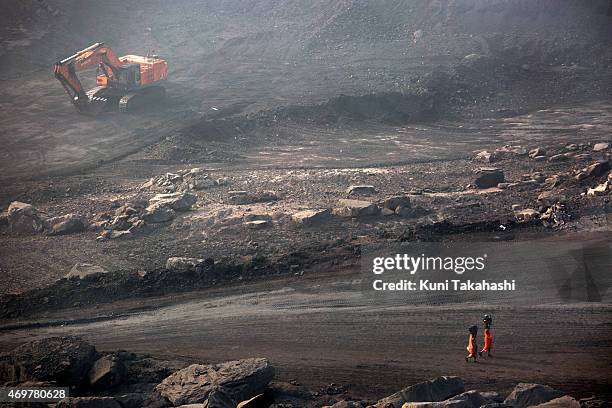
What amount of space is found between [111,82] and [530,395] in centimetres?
2283

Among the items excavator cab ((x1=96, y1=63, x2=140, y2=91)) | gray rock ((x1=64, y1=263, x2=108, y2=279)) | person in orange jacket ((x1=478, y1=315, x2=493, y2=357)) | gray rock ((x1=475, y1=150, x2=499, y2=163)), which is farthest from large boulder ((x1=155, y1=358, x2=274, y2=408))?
excavator cab ((x1=96, y1=63, x2=140, y2=91))

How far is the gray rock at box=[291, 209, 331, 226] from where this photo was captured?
18172 millimetres

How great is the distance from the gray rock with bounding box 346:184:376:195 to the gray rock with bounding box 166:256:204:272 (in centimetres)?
545

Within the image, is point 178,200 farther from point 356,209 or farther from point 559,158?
point 559,158

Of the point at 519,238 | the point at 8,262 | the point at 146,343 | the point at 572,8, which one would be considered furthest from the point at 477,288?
the point at 572,8

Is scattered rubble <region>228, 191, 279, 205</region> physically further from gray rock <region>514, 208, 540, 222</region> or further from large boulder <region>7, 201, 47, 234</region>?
gray rock <region>514, 208, 540, 222</region>

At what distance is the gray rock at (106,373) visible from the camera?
11.2 m

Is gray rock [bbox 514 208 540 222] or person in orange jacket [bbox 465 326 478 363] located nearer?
person in orange jacket [bbox 465 326 478 363]

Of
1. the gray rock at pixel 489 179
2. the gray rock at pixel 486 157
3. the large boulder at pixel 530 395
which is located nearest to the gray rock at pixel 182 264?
the large boulder at pixel 530 395

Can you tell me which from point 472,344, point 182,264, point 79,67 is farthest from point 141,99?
point 472,344

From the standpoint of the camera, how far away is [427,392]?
407 inches

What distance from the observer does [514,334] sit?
12648mm

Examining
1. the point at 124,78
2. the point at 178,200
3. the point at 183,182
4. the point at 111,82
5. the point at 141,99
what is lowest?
the point at 178,200

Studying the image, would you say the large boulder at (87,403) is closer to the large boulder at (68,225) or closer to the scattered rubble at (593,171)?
the large boulder at (68,225)
